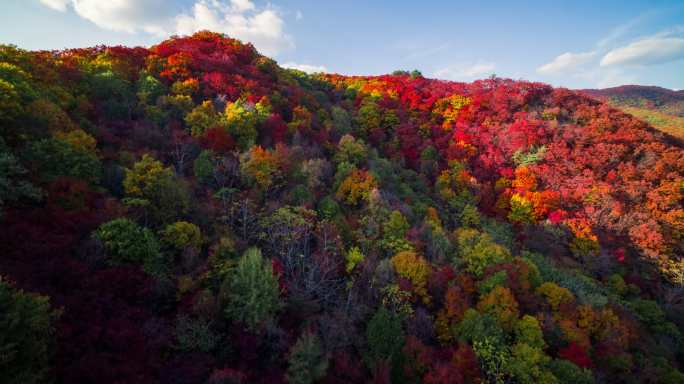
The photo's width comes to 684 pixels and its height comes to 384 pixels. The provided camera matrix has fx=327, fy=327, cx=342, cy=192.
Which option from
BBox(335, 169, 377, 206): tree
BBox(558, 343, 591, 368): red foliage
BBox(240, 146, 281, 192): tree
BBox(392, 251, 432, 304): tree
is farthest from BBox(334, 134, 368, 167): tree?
BBox(558, 343, 591, 368): red foliage

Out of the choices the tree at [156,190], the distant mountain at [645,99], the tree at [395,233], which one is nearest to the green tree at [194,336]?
the tree at [156,190]

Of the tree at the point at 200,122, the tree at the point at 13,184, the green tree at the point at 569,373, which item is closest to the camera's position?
the tree at the point at 13,184

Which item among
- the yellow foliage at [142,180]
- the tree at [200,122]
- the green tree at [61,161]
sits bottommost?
the yellow foliage at [142,180]

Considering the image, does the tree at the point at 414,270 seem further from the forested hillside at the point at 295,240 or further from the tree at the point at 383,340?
the tree at the point at 383,340

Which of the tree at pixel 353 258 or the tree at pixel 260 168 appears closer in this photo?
the tree at pixel 353 258

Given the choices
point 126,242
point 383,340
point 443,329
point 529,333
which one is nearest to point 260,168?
point 126,242

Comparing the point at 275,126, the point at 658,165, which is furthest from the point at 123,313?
the point at 658,165

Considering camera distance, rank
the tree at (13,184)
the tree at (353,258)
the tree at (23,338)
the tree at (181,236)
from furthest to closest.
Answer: the tree at (353,258)
the tree at (181,236)
the tree at (13,184)
the tree at (23,338)

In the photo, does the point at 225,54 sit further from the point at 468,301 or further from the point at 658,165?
the point at 658,165
